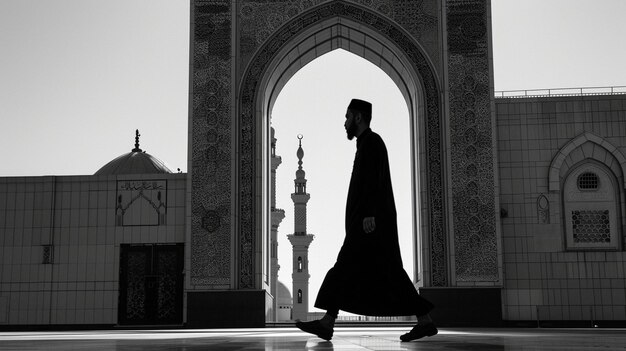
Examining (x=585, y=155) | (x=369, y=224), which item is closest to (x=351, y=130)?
(x=369, y=224)

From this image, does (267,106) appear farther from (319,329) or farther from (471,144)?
(319,329)

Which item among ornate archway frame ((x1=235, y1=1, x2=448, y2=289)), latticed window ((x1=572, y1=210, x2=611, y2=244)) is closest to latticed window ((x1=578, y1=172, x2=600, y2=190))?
latticed window ((x1=572, y1=210, x2=611, y2=244))

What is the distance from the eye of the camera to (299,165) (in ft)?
107

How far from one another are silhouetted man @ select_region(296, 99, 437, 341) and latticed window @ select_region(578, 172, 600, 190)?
942 cm

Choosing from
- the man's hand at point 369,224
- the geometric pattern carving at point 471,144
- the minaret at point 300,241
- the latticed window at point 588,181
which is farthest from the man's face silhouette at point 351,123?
the minaret at point 300,241

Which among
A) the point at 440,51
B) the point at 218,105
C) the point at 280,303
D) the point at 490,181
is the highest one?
the point at 440,51

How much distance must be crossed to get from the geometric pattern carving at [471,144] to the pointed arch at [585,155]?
1.13 metres

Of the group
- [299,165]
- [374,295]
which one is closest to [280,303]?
[299,165]

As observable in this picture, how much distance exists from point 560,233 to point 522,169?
1.18m

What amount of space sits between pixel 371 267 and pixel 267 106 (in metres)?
9.98

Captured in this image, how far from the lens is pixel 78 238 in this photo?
555 inches

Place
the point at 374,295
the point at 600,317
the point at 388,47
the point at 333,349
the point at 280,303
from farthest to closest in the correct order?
the point at 280,303, the point at 388,47, the point at 600,317, the point at 374,295, the point at 333,349

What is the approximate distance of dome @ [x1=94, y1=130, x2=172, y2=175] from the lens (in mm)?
18781

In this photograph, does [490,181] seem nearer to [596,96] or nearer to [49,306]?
[596,96]
